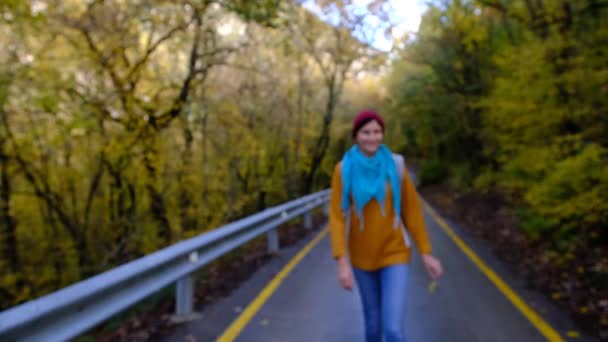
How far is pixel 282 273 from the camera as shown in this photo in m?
7.12

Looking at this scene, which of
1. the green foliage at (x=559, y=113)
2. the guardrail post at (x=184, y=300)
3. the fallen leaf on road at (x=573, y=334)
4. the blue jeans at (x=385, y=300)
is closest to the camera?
the blue jeans at (x=385, y=300)

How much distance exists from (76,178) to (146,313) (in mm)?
8593

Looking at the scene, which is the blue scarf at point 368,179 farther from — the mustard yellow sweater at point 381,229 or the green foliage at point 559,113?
the green foliage at point 559,113

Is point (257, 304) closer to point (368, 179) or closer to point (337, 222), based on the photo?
point (337, 222)

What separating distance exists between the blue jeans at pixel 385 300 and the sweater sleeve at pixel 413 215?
0.61ft

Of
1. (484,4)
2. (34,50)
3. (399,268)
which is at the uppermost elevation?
(484,4)

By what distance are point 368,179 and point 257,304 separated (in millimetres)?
3155

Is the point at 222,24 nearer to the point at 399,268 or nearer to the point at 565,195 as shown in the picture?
the point at 565,195

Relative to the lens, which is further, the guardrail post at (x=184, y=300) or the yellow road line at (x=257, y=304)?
the guardrail post at (x=184, y=300)

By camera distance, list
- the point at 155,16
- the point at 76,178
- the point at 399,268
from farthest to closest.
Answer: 1. the point at 76,178
2. the point at 155,16
3. the point at 399,268

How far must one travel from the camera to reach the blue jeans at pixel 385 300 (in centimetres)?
285

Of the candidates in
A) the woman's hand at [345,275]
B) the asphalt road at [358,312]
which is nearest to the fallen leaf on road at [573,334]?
the asphalt road at [358,312]

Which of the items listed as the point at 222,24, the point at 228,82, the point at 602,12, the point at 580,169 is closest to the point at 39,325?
the point at 580,169

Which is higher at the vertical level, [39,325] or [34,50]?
[34,50]
